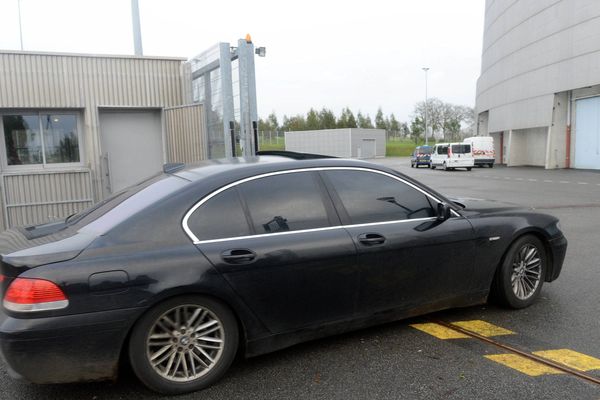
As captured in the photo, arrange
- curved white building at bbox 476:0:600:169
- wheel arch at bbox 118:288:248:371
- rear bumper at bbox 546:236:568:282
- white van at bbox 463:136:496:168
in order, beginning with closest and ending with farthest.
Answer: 1. wheel arch at bbox 118:288:248:371
2. rear bumper at bbox 546:236:568:282
3. curved white building at bbox 476:0:600:169
4. white van at bbox 463:136:496:168

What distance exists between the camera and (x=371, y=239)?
3.63 meters

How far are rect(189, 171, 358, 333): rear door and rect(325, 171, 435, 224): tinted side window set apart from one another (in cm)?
18

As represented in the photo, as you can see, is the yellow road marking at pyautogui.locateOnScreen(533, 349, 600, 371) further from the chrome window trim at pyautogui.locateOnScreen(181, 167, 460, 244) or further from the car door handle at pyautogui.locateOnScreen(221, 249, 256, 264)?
the car door handle at pyautogui.locateOnScreen(221, 249, 256, 264)

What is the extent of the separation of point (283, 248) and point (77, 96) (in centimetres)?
724

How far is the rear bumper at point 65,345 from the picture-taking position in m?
2.72

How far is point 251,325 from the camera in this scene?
329 centimetres

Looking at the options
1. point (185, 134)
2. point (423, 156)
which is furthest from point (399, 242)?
point (423, 156)

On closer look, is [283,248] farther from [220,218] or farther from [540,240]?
[540,240]

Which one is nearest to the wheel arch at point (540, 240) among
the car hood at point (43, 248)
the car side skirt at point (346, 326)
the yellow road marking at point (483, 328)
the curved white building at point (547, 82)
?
the car side skirt at point (346, 326)

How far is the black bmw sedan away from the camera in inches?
111

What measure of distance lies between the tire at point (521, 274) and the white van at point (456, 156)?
29.6m

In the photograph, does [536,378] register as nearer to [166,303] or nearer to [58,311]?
[166,303]

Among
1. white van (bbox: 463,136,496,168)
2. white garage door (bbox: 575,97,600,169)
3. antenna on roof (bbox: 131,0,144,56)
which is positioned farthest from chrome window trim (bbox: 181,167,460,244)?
white van (bbox: 463,136,496,168)

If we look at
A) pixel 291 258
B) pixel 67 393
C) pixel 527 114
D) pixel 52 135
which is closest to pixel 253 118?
pixel 52 135
